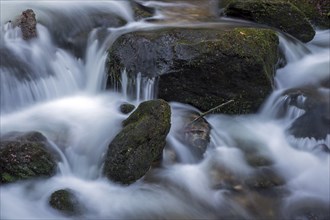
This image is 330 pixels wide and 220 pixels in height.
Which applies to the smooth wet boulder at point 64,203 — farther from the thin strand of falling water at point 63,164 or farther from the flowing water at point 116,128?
the thin strand of falling water at point 63,164

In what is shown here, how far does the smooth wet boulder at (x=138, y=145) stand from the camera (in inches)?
229

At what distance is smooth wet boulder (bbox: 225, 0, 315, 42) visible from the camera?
30.3ft

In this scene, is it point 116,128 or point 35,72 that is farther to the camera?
point 35,72

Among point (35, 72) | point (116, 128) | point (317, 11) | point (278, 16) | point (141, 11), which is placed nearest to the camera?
point (116, 128)

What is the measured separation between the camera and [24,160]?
5.73 m

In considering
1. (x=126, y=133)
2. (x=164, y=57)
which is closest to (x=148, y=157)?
Answer: (x=126, y=133)

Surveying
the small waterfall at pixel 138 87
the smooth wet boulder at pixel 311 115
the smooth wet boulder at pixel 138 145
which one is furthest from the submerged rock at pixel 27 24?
the smooth wet boulder at pixel 311 115

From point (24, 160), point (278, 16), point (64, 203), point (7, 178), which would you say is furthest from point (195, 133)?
point (278, 16)

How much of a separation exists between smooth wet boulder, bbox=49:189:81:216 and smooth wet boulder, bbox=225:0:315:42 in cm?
569

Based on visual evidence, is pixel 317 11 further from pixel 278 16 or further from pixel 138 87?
pixel 138 87

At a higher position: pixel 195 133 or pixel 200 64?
pixel 200 64

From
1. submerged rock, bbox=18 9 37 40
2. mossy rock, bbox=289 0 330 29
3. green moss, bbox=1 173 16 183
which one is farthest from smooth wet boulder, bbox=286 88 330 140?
submerged rock, bbox=18 9 37 40

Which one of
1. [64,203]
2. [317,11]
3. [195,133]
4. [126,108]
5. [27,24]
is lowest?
[64,203]

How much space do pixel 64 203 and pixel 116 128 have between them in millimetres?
1570
